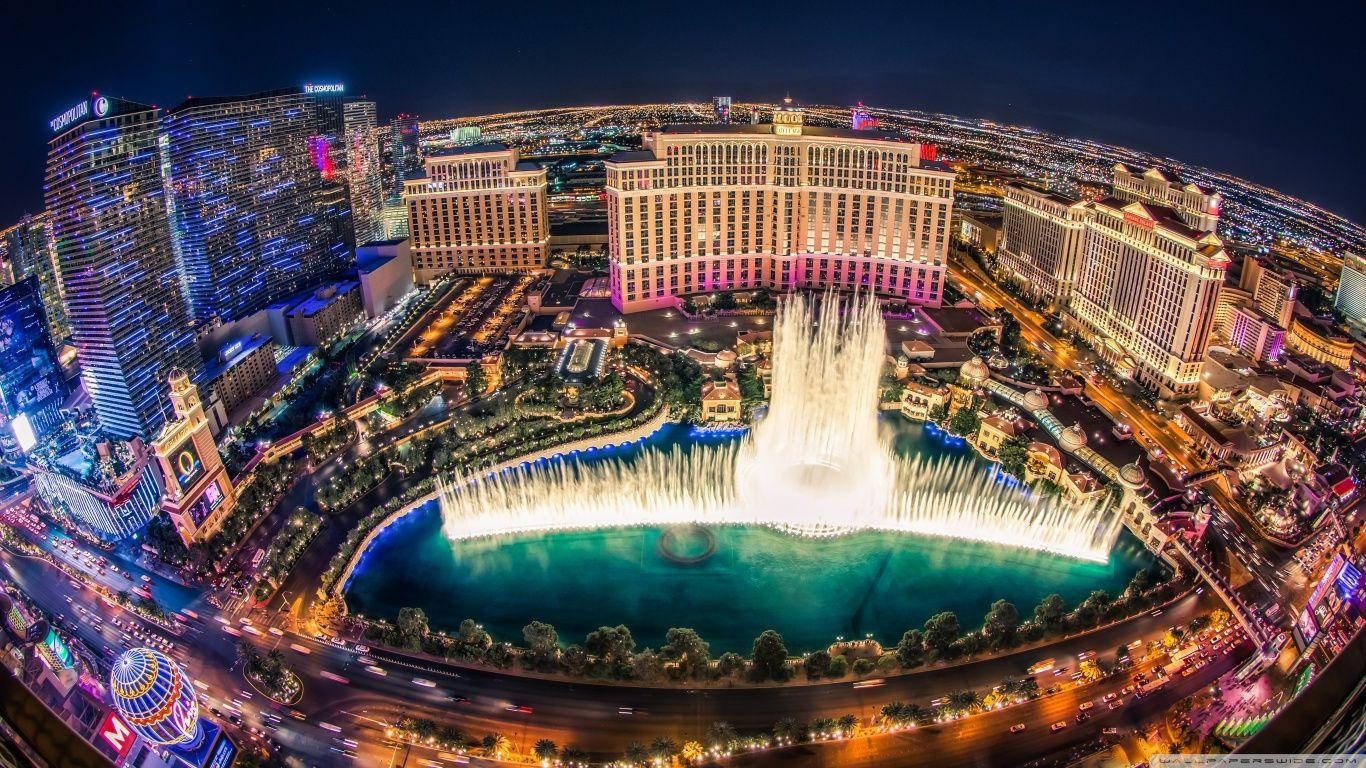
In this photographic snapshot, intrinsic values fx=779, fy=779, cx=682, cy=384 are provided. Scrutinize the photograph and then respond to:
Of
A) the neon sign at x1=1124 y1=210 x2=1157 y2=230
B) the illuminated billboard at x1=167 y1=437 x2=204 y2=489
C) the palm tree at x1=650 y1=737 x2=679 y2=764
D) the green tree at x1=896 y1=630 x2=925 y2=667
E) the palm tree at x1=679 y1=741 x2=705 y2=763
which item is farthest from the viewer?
the neon sign at x1=1124 y1=210 x2=1157 y2=230

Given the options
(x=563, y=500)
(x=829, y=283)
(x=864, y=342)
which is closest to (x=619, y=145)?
(x=829, y=283)

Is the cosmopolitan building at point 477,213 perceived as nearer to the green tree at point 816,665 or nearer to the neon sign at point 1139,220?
the neon sign at point 1139,220

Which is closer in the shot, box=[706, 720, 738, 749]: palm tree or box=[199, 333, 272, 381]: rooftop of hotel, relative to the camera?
box=[706, 720, 738, 749]: palm tree

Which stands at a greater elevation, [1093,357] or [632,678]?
[1093,357]

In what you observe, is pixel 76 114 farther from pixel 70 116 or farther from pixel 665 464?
pixel 665 464

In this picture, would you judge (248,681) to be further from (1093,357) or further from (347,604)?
(1093,357)

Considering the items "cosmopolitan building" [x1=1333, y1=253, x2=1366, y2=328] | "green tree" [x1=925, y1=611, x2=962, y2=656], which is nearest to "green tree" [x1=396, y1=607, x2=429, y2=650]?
"green tree" [x1=925, y1=611, x2=962, y2=656]

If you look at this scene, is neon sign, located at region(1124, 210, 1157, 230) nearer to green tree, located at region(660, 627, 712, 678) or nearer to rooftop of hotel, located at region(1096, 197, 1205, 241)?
rooftop of hotel, located at region(1096, 197, 1205, 241)
